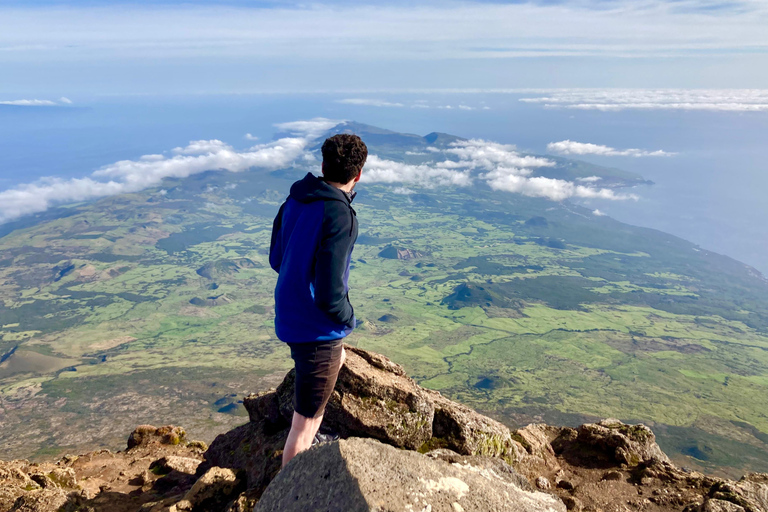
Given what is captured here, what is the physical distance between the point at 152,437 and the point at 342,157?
20.1m

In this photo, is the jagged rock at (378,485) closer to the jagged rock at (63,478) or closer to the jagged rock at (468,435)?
the jagged rock at (468,435)

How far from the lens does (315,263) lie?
23.7 feet

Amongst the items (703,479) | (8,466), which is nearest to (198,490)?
(8,466)

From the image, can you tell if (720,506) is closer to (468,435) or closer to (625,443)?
(625,443)

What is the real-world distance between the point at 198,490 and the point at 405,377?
20.0 ft

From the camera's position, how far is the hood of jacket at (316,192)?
7125mm

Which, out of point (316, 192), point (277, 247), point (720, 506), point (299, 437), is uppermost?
point (316, 192)

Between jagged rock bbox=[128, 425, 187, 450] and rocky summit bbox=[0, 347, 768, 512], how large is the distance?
3344 mm

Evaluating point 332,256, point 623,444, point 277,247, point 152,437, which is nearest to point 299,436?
point 277,247

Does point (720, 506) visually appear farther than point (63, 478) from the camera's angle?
No

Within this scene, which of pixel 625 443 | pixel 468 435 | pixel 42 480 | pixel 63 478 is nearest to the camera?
pixel 468 435

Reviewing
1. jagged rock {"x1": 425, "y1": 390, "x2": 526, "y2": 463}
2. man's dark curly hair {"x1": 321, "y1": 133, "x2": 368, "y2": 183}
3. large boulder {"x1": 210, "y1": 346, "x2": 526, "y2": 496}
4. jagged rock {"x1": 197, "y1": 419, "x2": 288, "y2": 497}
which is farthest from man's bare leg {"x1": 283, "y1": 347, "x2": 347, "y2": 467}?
jagged rock {"x1": 425, "y1": 390, "x2": 526, "y2": 463}

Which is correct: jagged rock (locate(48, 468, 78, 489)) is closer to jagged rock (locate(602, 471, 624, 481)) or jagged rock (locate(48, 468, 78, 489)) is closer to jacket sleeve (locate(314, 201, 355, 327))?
jacket sleeve (locate(314, 201, 355, 327))

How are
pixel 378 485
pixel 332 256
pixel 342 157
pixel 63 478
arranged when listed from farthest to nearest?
pixel 63 478 < pixel 342 157 < pixel 332 256 < pixel 378 485
